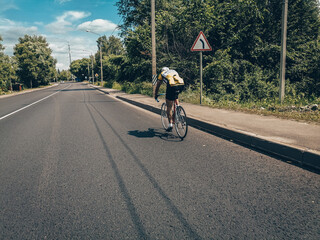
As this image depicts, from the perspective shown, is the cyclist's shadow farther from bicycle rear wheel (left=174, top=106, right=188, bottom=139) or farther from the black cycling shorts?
the black cycling shorts

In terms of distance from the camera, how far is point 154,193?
3154 mm

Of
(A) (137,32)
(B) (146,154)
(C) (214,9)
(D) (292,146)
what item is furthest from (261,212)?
(A) (137,32)

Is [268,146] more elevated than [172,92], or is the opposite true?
[172,92]

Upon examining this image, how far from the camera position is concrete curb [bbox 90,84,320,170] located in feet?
13.2

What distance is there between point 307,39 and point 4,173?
17221 millimetres

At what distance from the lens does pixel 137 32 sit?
2142 cm

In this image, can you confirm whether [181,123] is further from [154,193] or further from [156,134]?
[154,193]

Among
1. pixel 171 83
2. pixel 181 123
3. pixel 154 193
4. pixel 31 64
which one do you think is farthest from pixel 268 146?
pixel 31 64

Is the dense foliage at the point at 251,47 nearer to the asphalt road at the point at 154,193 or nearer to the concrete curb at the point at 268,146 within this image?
the concrete curb at the point at 268,146

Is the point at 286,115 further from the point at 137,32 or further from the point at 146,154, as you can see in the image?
the point at 137,32

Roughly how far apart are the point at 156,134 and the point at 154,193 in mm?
3606

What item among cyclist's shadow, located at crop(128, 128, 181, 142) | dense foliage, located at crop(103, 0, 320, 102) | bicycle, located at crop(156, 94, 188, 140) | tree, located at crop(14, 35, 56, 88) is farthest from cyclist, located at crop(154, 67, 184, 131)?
tree, located at crop(14, 35, 56, 88)

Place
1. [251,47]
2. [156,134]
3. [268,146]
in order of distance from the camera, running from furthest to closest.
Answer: [251,47]
[156,134]
[268,146]

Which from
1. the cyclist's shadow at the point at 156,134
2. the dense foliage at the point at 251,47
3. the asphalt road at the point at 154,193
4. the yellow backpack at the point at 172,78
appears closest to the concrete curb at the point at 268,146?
the asphalt road at the point at 154,193
